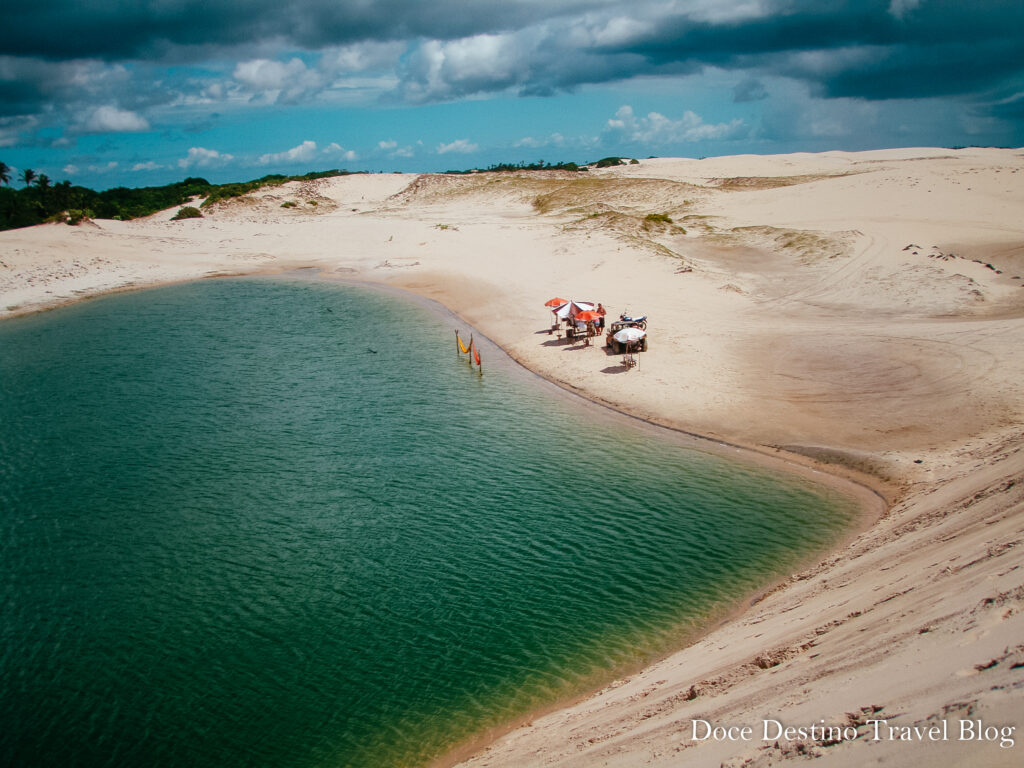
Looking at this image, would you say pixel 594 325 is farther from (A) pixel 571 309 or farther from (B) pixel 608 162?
(B) pixel 608 162

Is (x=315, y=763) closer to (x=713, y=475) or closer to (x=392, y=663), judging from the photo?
(x=392, y=663)

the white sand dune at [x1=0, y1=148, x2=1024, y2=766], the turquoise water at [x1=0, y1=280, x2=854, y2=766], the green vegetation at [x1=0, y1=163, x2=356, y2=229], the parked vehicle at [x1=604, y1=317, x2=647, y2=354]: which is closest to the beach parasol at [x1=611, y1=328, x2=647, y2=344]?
the parked vehicle at [x1=604, y1=317, x2=647, y2=354]

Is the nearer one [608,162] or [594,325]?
[594,325]

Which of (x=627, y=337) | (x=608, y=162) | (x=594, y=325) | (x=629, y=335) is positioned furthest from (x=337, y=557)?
(x=608, y=162)

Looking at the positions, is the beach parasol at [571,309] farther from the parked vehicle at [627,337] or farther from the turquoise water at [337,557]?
the turquoise water at [337,557]

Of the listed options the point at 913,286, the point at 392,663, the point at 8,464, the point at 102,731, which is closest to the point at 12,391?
the point at 8,464

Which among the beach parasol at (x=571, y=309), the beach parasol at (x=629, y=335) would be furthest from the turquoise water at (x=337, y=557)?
the beach parasol at (x=571, y=309)
